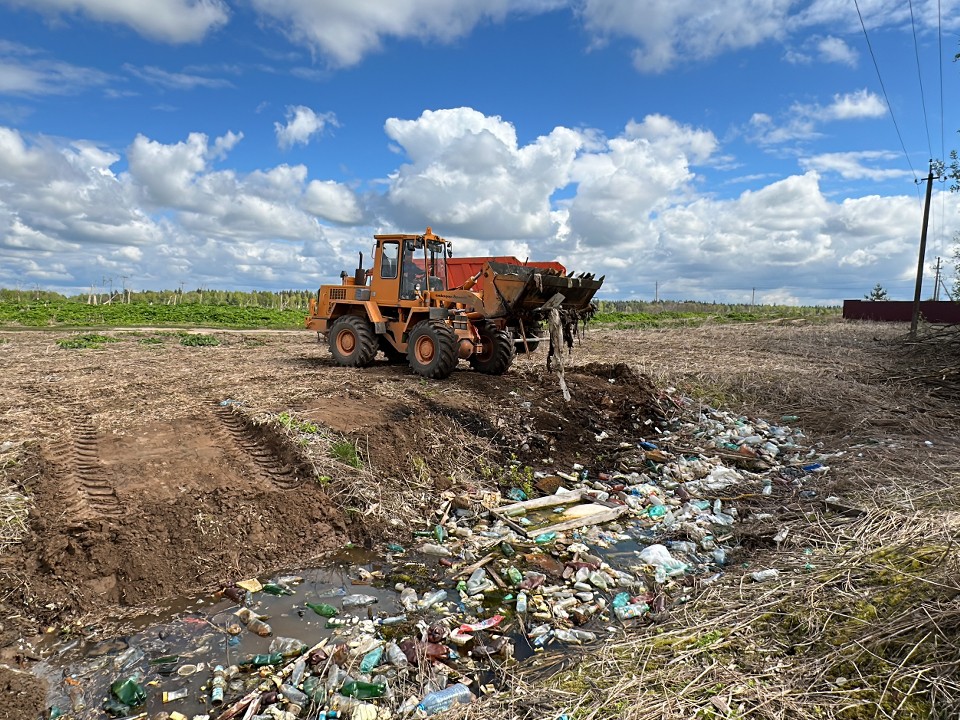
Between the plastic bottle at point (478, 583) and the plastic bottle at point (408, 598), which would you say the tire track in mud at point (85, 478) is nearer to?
the plastic bottle at point (408, 598)

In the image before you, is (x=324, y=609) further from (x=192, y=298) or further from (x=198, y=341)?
(x=192, y=298)

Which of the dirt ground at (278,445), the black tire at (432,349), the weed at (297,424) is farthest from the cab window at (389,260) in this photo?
the weed at (297,424)

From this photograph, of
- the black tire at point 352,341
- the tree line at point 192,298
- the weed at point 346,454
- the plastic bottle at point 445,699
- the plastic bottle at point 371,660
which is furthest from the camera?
the tree line at point 192,298

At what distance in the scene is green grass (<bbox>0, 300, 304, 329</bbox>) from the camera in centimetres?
2261

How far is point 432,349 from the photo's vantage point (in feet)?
31.6

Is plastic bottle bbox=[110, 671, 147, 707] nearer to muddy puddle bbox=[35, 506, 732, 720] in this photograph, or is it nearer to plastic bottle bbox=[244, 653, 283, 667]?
muddy puddle bbox=[35, 506, 732, 720]

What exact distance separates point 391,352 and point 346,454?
5078 mm

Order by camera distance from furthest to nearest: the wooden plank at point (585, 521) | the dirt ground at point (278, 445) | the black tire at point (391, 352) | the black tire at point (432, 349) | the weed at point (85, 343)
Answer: the weed at point (85, 343) < the black tire at point (391, 352) < the black tire at point (432, 349) < the wooden plank at point (585, 521) < the dirt ground at point (278, 445)

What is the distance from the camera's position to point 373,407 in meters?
7.76

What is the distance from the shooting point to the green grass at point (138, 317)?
22.6 metres

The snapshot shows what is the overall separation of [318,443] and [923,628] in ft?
16.6

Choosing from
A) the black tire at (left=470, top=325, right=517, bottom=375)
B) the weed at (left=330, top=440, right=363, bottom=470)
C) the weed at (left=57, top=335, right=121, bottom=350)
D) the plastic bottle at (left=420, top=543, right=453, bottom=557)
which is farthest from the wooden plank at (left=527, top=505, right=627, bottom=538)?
the weed at (left=57, top=335, right=121, bottom=350)

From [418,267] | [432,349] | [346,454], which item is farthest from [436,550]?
[418,267]

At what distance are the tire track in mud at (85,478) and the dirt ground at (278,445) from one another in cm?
2
